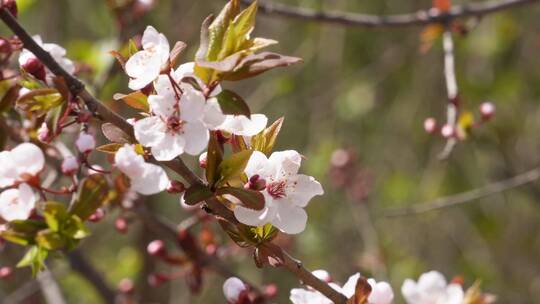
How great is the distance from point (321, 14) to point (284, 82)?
112cm

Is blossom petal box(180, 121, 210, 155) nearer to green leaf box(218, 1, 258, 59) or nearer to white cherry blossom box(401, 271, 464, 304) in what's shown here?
green leaf box(218, 1, 258, 59)

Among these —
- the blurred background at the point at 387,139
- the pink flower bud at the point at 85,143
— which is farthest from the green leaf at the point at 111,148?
the blurred background at the point at 387,139

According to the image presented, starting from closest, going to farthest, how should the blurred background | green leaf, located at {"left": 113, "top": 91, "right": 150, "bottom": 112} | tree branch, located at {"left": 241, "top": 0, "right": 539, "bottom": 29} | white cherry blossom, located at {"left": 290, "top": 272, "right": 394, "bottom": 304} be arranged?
green leaf, located at {"left": 113, "top": 91, "right": 150, "bottom": 112}, white cherry blossom, located at {"left": 290, "top": 272, "right": 394, "bottom": 304}, tree branch, located at {"left": 241, "top": 0, "right": 539, "bottom": 29}, the blurred background

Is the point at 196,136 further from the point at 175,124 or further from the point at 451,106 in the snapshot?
the point at 451,106

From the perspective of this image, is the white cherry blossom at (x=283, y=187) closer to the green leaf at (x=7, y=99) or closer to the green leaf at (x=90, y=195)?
the green leaf at (x=90, y=195)

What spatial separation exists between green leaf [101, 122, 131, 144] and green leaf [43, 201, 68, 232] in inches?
4.1

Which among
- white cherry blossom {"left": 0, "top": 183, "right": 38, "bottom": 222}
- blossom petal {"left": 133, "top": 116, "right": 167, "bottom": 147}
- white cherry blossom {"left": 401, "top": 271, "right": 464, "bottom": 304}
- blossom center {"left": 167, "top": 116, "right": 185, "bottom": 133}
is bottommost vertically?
white cherry blossom {"left": 0, "top": 183, "right": 38, "bottom": 222}

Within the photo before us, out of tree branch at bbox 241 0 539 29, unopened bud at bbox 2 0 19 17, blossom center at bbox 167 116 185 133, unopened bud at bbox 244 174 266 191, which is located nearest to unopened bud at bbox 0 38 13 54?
unopened bud at bbox 2 0 19 17

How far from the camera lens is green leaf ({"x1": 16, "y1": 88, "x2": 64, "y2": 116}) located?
3.14ft

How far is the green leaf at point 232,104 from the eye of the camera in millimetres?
918

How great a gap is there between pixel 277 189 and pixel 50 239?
0.97 ft

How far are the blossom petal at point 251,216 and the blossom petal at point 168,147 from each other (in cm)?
11

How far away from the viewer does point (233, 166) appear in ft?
3.20

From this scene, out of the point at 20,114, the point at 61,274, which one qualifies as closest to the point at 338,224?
the point at 61,274
